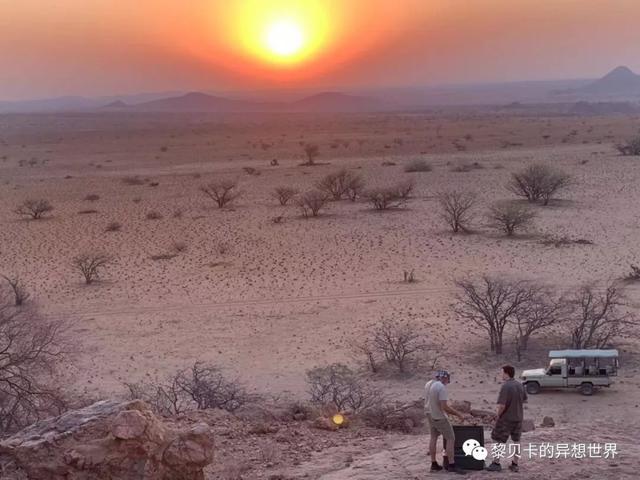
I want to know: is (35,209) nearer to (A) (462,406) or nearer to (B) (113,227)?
(B) (113,227)

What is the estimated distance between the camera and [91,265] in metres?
19.3

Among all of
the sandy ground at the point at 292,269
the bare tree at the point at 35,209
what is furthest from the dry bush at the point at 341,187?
the bare tree at the point at 35,209

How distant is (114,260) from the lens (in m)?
21.6

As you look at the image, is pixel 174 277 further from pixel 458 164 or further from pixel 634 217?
pixel 458 164

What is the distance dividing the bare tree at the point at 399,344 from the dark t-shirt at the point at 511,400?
5774 millimetres

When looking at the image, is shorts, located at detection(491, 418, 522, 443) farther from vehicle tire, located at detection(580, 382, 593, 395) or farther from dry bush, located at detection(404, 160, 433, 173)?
dry bush, located at detection(404, 160, 433, 173)

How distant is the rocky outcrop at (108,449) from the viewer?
561cm

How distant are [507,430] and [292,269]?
44.5 feet

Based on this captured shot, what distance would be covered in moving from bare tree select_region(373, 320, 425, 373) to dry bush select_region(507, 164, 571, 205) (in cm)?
1679

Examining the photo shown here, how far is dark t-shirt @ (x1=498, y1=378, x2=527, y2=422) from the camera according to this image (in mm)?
6316

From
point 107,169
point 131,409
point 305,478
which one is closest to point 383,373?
point 305,478

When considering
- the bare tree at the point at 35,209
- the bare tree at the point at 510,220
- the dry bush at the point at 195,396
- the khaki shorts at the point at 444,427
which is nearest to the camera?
the khaki shorts at the point at 444,427

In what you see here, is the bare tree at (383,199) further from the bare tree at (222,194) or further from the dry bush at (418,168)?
the dry bush at (418,168)

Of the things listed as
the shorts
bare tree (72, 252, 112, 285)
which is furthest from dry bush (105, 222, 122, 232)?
the shorts
